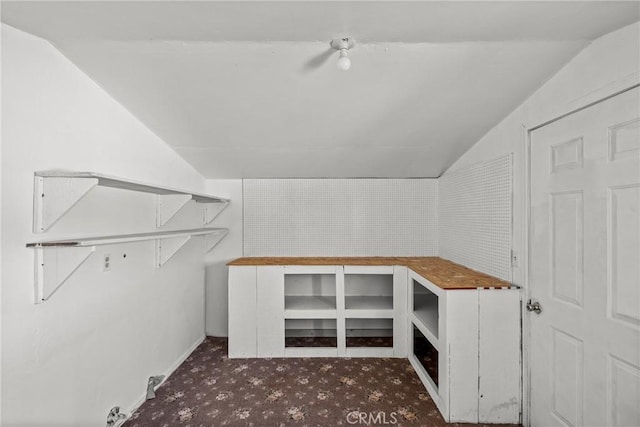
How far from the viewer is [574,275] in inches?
60.6

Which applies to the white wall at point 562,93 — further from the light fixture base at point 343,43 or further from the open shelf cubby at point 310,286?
the open shelf cubby at point 310,286

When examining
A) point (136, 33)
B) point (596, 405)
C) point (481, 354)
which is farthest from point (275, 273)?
point (596, 405)

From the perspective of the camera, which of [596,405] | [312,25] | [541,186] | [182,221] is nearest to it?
[312,25]

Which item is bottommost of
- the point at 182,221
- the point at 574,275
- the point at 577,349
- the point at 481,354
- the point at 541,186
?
the point at 481,354

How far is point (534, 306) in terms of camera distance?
1.81m

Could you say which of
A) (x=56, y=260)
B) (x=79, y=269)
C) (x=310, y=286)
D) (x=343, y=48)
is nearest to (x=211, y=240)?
(x=310, y=286)

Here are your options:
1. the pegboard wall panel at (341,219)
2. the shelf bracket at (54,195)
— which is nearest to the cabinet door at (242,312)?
the pegboard wall panel at (341,219)

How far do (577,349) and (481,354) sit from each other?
21.0 inches

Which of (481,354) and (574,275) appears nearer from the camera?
(574,275)

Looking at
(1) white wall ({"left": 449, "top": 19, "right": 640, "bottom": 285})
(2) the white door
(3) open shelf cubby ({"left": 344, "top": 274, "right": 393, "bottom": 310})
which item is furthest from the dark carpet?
(1) white wall ({"left": 449, "top": 19, "right": 640, "bottom": 285})

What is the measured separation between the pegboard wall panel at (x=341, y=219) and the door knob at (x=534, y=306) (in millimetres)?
1430

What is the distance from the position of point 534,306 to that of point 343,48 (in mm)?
1879

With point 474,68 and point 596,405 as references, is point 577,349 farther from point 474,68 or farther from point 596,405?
point 474,68

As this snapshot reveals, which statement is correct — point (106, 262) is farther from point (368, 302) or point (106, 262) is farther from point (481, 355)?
point (481, 355)
